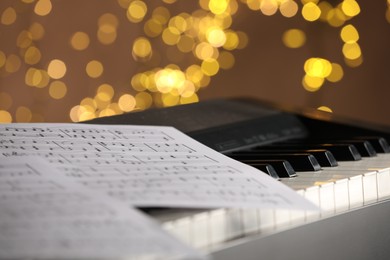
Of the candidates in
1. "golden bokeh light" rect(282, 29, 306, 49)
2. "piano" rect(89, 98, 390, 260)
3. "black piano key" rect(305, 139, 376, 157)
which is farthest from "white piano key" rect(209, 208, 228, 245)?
"golden bokeh light" rect(282, 29, 306, 49)

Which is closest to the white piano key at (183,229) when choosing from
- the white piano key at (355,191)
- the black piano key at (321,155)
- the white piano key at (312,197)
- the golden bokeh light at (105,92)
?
the white piano key at (312,197)

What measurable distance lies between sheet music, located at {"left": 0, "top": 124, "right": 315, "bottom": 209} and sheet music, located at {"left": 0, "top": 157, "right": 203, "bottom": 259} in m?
0.04

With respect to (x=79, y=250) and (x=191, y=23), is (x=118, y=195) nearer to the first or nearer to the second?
(x=79, y=250)

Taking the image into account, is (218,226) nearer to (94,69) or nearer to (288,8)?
(94,69)

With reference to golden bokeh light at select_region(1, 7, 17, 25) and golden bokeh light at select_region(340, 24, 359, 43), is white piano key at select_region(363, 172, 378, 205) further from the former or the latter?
golden bokeh light at select_region(340, 24, 359, 43)

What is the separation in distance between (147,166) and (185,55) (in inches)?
83.4

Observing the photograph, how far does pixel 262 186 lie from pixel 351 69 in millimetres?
Answer: 2282

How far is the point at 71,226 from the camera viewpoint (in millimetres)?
788

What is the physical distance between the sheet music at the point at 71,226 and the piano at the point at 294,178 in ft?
0.26

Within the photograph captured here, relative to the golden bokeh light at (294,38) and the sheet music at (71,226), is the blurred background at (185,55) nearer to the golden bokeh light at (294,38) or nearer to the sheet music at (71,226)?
the golden bokeh light at (294,38)

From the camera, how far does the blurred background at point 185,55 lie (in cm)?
290

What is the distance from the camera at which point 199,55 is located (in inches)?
124

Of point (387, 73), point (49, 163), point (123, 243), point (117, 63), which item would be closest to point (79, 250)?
point (123, 243)

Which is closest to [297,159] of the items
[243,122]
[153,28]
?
[243,122]
